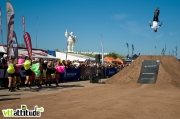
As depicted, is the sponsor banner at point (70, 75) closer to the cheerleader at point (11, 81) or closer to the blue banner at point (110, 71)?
the blue banner at point (110, 71)

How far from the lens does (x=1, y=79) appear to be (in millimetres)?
14414

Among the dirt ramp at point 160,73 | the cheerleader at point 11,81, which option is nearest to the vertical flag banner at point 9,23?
the cheerleader at point 11,81

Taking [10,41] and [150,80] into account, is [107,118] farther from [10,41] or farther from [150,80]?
[150,80]

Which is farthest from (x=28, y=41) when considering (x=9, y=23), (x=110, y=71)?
(x=110, y=71)

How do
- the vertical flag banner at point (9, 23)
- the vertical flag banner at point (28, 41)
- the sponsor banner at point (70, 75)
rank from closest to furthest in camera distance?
the vertical flag banner at point (9, 23), the vertical flag banner at point (28, 41), the sponsor banner at point (70, 75)

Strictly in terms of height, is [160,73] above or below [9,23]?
below

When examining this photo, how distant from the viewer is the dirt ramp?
1916cm

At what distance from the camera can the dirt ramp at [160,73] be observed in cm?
1916

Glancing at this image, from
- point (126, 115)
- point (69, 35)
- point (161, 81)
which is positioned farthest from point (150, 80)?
point (69, 35)

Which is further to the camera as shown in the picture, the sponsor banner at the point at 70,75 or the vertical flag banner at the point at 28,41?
the sponsor banner at the point at 70,75

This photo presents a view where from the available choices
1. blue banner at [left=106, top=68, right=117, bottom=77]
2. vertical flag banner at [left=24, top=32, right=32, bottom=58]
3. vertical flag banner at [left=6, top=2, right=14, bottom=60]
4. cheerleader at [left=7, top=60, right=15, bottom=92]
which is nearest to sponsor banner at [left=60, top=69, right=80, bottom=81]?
vertical flag banner at [left=24, top=32, right=32, bottom=58]

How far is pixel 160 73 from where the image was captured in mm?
19984

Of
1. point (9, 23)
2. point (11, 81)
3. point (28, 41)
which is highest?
point (9, 23)

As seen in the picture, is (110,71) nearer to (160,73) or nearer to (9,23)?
(160,73)
